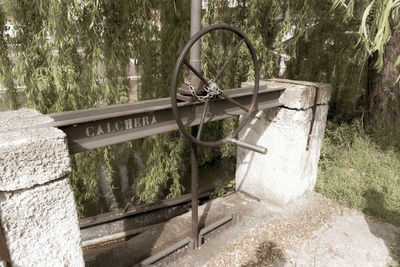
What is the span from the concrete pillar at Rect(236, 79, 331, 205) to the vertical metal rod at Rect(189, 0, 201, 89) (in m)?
1.11

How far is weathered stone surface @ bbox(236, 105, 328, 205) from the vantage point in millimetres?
2895

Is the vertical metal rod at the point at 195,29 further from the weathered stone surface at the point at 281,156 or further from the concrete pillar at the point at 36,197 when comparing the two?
the weathered stone surface at the point at 281,156

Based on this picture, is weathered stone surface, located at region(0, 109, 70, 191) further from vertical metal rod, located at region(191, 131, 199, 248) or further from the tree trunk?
the tree trunk

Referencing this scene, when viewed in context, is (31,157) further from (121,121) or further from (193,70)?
(193,70)

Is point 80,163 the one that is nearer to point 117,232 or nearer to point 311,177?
point 117,232

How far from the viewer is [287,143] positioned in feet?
9.49

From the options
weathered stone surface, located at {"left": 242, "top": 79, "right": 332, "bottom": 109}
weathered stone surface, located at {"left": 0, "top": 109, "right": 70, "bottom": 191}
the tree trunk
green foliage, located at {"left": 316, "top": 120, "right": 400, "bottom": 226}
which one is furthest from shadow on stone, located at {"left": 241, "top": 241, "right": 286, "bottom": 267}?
the tree trunk

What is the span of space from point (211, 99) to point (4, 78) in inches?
106

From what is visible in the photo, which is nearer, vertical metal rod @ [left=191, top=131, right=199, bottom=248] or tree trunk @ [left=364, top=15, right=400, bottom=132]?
vertical metal rod @ [left=191, top=131, right=199, bottom=248]

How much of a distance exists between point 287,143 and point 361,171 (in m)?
1.48

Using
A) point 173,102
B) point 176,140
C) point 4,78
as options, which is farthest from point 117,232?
point 173,102

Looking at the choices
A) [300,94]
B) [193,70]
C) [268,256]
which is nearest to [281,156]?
[300,94]

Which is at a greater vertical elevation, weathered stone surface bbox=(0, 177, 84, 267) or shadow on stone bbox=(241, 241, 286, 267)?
weathered stone surface bbox=(0, 177, 84, 267)

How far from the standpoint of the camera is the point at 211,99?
217 centimetres
